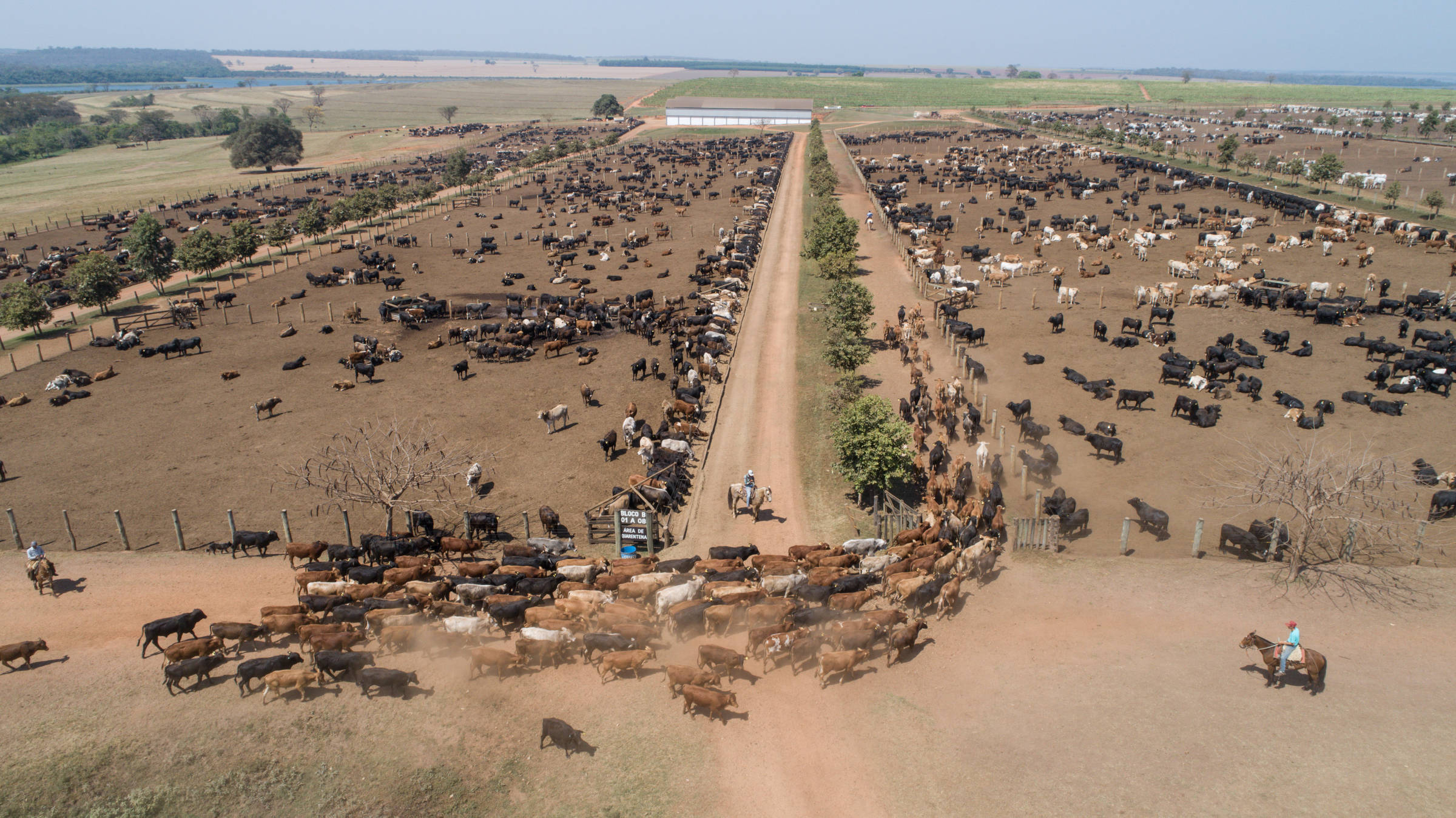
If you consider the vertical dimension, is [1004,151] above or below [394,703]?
above

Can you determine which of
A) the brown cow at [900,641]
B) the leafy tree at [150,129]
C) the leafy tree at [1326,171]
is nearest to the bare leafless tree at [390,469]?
the brown cow at [900,641]

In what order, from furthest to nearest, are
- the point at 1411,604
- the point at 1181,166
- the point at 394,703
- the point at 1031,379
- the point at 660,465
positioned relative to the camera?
the point at 1181,166, the point at 1031,379, the point at 660,465, the point at 1411,604, the point at 394,703

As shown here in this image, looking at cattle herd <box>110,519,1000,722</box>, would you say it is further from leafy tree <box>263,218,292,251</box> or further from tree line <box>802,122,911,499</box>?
leafy tree <box>263,218,292,251</box>

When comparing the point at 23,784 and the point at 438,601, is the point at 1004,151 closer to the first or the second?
the point at 438,601

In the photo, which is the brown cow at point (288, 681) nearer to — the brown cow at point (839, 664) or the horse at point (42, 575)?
the horse at point (42, 575)

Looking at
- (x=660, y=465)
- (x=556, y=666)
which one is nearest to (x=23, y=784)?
(x=556, y=666)

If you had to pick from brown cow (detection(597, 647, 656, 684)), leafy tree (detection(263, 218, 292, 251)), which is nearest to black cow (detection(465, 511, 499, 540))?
brown cow (detection(597, 647, 656, 684))

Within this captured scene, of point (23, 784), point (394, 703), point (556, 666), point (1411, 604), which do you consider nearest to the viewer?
point (23, 784)
